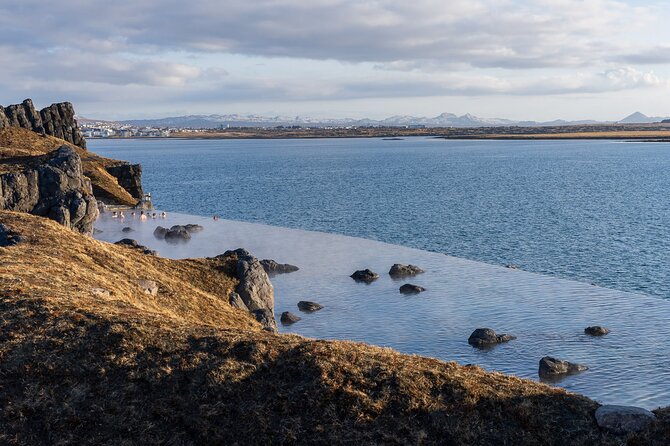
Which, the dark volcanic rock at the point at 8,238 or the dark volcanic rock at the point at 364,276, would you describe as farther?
the dark volcanic rock at the point at 364,276

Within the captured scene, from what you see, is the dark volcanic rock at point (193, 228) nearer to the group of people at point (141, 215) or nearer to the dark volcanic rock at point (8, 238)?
the group of people at point (141, 215)

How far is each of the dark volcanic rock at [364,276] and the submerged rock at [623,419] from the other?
45.1m

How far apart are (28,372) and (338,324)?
1241 inches

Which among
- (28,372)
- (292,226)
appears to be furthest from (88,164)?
(28,372)

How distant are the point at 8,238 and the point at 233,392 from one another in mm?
24323

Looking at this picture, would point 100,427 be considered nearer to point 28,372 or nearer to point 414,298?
point 28,372

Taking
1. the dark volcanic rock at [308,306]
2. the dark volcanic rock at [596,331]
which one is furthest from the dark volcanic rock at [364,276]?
the dark volcanic rock at [596,331]

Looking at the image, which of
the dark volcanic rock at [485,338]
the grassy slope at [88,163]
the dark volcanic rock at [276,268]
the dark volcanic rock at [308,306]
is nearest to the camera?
the dark volcanic rock at [485,338]

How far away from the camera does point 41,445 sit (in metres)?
19.7

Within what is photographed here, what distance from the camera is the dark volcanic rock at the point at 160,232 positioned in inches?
3668

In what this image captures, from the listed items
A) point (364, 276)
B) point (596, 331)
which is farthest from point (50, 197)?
point (596, 331)

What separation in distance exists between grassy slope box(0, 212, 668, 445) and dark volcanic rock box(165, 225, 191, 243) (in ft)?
210

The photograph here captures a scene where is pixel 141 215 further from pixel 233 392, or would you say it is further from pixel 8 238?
pixel 233 392

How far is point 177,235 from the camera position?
91875mm
